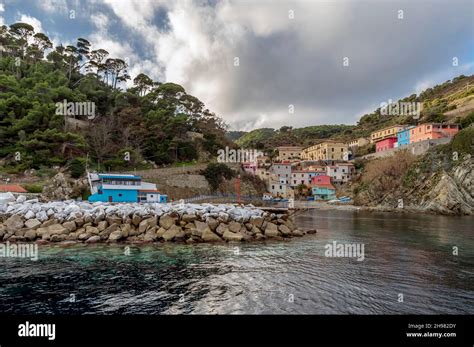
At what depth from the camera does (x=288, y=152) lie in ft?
323

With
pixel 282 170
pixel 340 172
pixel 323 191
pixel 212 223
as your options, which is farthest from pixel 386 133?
pixel 212 223

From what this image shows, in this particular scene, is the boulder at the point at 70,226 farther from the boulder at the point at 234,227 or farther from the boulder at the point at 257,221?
the boulder at the point at 257,221

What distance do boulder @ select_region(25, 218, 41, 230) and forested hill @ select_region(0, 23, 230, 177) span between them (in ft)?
67.3

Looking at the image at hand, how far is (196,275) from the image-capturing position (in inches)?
417

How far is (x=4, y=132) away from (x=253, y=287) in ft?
140

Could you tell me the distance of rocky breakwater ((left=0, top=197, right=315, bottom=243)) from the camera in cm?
1714

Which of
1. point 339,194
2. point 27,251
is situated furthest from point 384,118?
point 27,251

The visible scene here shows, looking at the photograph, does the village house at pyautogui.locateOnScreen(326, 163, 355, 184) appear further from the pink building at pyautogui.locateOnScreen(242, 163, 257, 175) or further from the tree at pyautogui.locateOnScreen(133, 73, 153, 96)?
the tree at pyautogui.locateOnScreen(133, 73, 153, 96)

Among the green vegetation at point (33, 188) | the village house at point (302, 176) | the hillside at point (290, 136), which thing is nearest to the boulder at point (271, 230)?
the green vegetation at point (33, 188)

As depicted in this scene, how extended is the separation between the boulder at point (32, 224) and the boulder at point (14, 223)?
1.18 ft

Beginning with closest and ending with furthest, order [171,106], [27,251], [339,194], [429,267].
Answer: [429,267]
[27,251]
[171,106]
[339,194]

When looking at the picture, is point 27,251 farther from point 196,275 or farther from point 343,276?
point 343,276

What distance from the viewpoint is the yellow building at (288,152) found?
97312mm

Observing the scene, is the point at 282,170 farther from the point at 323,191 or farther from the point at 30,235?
the point at 30,235
